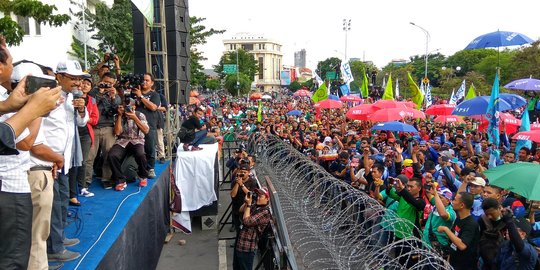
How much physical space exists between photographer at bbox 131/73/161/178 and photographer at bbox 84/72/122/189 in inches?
15.5

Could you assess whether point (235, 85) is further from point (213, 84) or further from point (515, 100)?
point (515, 100)

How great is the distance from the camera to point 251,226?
5.30m

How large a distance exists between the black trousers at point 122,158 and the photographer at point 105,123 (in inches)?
7.2

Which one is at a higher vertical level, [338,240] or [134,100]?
[134,100]

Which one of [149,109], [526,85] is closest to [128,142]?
[149,109]

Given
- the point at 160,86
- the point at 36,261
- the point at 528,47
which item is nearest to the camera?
the point at 36,261

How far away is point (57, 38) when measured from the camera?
2277 cm

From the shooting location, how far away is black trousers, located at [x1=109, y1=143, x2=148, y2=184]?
616 cm

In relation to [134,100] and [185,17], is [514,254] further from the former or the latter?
[185,17]

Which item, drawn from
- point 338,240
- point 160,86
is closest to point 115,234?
point 338,240

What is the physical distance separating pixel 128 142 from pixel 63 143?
257cm

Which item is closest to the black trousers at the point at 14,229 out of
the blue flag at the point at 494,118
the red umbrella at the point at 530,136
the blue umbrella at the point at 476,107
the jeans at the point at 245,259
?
the jeans at the point at 245,259

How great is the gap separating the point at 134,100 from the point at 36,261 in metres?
3.85

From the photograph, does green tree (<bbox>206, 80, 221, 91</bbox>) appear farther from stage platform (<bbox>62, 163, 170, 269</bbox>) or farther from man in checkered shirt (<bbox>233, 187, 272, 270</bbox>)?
man in checkered shirt (<bbox>233, 187, 272, 270</bbox>)
